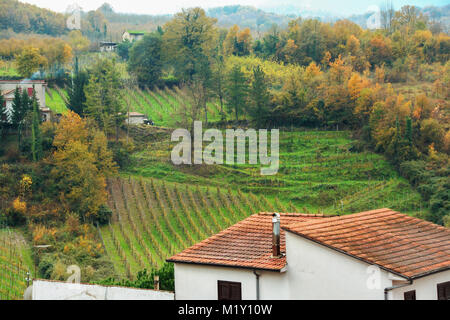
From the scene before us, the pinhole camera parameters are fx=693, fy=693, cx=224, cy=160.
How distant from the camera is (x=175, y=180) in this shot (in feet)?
94.7

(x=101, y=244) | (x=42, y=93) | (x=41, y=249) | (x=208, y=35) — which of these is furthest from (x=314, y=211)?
(x=208, y=35)

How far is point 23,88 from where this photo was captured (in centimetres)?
3334

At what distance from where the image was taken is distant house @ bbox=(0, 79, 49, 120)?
32.1m

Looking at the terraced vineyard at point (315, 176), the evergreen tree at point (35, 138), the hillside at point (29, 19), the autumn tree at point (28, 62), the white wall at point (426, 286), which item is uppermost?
the hillside at point (29, 19)

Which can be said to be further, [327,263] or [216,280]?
[216,280]

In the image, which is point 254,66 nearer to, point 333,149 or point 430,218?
point 333,149

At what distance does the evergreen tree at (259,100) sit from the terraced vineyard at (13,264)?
14.4 meters

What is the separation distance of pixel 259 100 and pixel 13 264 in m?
16.9

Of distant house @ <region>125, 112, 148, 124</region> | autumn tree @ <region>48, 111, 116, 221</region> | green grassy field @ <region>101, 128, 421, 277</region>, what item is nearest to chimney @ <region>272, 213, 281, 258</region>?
green grassy field @ <region>101, 128, 421, 277</region>

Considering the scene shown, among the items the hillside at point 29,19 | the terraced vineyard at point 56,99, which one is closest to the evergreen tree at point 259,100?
the terraced vineyard at point 56,99

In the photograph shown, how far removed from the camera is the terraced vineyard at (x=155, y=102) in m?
35.0

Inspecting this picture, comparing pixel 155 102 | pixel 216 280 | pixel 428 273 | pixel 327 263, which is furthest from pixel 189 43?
pixel 428 273

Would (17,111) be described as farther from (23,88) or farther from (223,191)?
(223,191)

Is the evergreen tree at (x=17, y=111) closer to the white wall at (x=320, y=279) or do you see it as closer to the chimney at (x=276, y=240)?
the white wall at (x=320, y=279)
